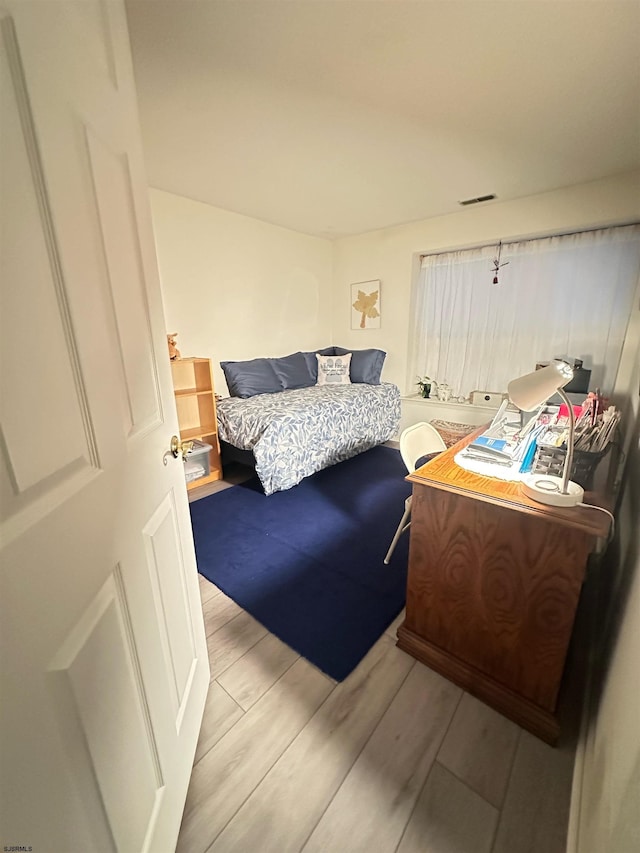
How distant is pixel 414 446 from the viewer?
1.82 m

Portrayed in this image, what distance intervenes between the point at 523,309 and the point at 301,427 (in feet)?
8.00

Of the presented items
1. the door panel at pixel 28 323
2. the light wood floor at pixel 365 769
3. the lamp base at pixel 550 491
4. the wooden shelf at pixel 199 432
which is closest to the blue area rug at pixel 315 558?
the light wood floor at pixel 365 769

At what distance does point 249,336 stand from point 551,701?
3.57m

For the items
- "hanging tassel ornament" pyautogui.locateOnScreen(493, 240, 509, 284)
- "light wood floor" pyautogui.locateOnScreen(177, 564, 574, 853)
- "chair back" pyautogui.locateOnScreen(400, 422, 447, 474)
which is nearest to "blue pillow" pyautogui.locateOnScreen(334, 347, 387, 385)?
"hanging tassel ornament" pyautogui.locateOnScreen(493, 240, 509, 284)

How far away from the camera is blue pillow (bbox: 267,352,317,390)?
147 inches

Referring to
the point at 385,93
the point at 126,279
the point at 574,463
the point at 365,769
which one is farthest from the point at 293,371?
the point at 365,769

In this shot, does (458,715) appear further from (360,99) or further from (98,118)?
(360,99)

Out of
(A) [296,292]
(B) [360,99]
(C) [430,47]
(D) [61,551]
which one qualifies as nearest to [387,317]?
(A) [296,292]

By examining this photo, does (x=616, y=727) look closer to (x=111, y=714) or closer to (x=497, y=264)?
(x=111, y=714)

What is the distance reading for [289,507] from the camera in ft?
8.43

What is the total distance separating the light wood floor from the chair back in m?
0.89

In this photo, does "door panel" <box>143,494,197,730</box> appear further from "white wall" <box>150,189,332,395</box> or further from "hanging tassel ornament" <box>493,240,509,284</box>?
"hanging tassel ornament" <box>493,240,509,284</box>

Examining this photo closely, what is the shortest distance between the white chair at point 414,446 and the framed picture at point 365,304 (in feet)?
8.41

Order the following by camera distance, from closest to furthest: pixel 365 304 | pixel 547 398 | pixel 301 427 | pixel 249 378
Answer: pixel 547 398, pixel 301 427, pixel 249 378, pixel 365 304
